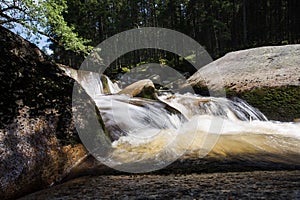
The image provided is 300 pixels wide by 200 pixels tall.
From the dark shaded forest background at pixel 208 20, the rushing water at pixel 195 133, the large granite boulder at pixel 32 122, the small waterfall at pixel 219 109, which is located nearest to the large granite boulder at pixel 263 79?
the small waterfall at pixel 219 109

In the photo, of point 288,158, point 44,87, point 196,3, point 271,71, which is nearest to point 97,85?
point 271,71

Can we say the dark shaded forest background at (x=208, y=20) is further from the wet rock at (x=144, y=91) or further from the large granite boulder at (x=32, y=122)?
the large granite boulder at (x=32, y=122)

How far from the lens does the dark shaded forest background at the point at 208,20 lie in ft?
83.7

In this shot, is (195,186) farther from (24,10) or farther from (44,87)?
(24,10)

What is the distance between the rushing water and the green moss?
1.16ft

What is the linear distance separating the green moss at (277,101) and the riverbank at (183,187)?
5402 millimetres

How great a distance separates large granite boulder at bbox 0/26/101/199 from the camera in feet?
8.22

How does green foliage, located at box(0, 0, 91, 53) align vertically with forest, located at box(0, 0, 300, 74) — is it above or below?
below

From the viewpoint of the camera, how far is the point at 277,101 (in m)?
7.83

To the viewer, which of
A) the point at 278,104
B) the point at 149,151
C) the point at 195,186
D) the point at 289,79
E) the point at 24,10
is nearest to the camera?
the point at 195,186

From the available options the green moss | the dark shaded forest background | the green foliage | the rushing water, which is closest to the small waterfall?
the rushing water

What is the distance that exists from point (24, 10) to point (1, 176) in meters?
5.71

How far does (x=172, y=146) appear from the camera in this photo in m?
4.10

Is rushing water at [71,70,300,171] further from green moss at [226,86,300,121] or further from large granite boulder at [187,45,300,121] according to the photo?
large granite boulder at [187,45,300,121]
